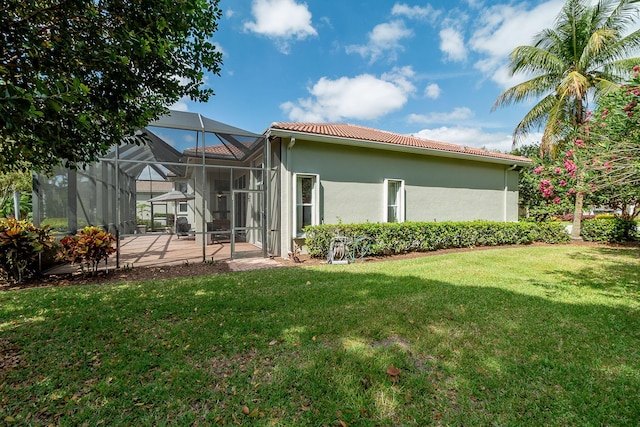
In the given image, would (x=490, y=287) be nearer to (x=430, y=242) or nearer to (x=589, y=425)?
(x=589, y=425)

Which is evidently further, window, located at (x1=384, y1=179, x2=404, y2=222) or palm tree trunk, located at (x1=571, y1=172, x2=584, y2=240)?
palm tree trunk, located at (x1=571, y1=172, x2=584, y2=240)

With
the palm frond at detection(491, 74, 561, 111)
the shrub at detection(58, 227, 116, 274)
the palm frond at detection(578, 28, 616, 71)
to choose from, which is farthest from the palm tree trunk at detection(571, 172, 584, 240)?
the shrub at detection(58, 227, 116, 274)

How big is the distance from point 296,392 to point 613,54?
60.6 ft

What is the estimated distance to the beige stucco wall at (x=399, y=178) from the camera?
31.4 ft

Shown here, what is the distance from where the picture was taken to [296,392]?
256cm

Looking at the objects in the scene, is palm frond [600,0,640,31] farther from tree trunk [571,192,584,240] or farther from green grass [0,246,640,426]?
green grass [0,246,640,426]

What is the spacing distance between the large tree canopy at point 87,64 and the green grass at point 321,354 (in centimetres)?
233

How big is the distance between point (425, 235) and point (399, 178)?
259 cm

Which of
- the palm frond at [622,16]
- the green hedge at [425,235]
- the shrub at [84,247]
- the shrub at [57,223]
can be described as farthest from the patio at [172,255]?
the palm frond at [622,16]

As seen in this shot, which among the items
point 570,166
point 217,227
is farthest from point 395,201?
point 217,227

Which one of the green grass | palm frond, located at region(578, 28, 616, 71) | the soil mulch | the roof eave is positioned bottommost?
the green grass

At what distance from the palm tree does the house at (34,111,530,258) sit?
3377mm

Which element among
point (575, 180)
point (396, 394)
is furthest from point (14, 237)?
point (575, 180)

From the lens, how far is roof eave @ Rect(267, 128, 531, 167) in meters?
8.77
